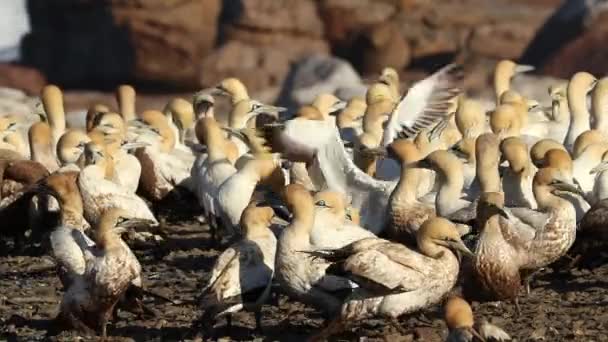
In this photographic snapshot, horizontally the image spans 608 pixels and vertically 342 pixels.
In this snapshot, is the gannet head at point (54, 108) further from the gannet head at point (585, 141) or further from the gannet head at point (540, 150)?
the gannet head at point (540, 150)

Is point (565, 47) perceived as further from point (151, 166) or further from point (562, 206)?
point (562, 206)

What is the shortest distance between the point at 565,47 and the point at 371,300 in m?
23.7

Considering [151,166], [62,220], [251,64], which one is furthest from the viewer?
[251,64]

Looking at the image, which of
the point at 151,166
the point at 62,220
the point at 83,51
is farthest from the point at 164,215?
the point at 83,51

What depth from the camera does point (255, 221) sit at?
10883 millimetres

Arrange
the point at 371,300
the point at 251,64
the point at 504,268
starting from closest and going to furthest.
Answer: the point at 371,300 < the point at 504,268 < the point at 251,64

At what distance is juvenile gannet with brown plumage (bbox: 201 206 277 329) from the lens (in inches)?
400

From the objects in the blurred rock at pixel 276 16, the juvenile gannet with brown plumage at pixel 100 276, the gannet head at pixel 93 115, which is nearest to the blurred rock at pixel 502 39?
the blurred rock at pixel 276 16

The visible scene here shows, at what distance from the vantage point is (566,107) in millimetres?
17156

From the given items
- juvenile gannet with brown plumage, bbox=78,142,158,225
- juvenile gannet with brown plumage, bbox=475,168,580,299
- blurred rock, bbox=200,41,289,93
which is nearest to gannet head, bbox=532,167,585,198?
juvenile gannet with brown plumage, bbox=475,168,580,299

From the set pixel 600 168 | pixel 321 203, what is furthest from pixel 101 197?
pixel 600 168

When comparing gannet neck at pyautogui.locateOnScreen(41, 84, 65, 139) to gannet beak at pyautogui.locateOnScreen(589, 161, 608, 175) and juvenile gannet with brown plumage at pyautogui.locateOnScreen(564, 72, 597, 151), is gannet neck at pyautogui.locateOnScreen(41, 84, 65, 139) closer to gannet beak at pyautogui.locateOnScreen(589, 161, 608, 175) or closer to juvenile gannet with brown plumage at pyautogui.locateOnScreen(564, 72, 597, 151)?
juvenile gannet with brown plumage at pyautogui.locateOnScreen(564, 72, 597, 151)

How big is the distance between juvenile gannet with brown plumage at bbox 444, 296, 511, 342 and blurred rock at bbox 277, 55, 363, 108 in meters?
20.0

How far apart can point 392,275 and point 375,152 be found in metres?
4.50
